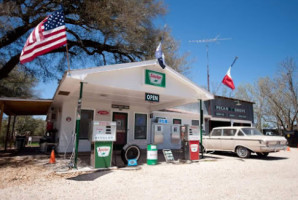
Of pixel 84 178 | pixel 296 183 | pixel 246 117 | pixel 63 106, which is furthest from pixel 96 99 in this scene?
pixel 246 117

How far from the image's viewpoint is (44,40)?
652cm

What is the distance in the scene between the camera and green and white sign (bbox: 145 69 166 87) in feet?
28.3

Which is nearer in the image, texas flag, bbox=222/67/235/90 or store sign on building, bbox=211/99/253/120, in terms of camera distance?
texas flag, bbox=222/67/235/90

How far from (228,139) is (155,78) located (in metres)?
5.76

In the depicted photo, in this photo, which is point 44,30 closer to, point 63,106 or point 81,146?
point 63,106

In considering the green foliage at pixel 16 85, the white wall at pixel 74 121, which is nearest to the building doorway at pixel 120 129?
the white wall at pixel 74 121

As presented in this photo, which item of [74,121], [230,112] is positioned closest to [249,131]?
[74,121]

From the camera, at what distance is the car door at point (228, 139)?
1127cm

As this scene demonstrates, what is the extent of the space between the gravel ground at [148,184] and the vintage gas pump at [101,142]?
1.88ft

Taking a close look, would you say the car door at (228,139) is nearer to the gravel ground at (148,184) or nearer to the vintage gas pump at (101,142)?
the gravel ground at (148,184)

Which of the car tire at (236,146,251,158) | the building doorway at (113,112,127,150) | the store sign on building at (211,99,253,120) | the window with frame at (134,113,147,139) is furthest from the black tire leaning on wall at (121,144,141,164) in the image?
the store sign on building at (211,99,253,120)

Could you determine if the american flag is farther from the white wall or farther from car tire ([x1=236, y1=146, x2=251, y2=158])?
car tire ([x1=236, y1=146, x2=251, y2=158])

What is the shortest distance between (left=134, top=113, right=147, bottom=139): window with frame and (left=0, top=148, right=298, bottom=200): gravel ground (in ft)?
20.0

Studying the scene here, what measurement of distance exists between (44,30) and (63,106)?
519 cm
